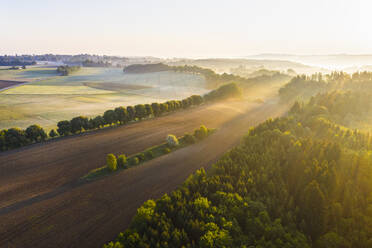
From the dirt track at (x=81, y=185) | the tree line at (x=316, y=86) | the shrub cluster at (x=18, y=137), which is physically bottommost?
the dirt track at (x=81, y=185)

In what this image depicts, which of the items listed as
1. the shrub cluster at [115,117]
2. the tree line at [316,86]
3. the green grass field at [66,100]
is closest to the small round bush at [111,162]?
the shrub cluster at [115,117]

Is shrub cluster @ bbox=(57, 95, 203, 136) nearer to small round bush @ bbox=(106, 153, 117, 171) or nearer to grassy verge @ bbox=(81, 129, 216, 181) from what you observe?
grassy verge @ bbox=(81, 129, 216, 181)

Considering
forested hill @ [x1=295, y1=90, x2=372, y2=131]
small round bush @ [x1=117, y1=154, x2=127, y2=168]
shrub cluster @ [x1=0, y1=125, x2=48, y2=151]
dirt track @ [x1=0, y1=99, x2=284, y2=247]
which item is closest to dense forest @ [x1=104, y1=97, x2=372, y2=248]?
dirt track @ [x1=0, y1=99, x2=284, y2=247]

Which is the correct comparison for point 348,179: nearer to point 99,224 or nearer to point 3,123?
point 99,224

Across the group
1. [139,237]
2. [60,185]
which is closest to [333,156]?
[139,237]

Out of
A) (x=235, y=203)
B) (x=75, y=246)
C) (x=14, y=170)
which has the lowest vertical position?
(x=75, y=246)

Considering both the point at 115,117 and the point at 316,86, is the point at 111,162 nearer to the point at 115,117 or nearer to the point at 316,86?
the point at 115,117

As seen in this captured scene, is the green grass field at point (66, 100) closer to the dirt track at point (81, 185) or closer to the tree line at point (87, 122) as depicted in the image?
the tree line at point (87, 122)
